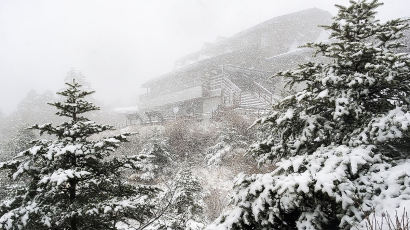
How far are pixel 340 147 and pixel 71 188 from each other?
15.1 feet

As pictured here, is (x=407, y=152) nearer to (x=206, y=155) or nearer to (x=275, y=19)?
(x=206, y=155)

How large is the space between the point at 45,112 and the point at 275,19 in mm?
43426

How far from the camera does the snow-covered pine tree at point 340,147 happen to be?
343 cm

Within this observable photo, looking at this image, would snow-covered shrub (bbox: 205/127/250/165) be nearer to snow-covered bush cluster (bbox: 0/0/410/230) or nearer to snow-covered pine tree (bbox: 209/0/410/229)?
snow-covered bush cluster (bbox: 0/0/410/230)

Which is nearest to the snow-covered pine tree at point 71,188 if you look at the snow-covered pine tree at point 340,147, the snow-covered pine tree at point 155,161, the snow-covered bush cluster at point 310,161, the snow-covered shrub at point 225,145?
the snow-covered bush cluster at point 310,161

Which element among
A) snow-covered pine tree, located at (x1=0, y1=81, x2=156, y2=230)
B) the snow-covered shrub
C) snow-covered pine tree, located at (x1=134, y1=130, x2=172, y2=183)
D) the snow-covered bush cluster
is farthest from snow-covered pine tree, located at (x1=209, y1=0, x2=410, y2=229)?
snow-covered pine tree, located at (x1=134, y1=130, x2=172, y2=183)

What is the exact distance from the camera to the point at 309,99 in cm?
492

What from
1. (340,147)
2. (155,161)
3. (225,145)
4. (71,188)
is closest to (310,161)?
(340,147)

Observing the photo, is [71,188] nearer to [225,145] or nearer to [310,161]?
[310,161]

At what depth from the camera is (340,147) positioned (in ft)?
13.0

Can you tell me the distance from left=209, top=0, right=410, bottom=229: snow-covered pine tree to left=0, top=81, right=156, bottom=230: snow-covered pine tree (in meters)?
2.14

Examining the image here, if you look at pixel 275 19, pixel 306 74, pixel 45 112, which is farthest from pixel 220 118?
pixel 45 112

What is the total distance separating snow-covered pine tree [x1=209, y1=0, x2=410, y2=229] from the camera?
11.2 ft

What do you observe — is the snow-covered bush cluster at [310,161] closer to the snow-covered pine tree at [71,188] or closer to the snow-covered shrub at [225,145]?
the snow-covered pine tree at [71,188]
